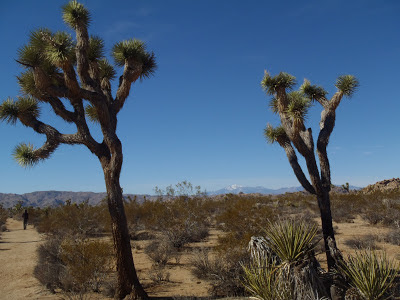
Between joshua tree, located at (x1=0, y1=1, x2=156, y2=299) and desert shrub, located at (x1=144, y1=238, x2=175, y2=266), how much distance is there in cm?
393

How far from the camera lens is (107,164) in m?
7.20

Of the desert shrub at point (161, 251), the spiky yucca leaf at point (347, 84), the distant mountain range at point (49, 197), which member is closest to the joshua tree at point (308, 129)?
the spiky yucca leaf at point (347, 84)

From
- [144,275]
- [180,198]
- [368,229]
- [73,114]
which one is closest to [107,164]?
[73,114]

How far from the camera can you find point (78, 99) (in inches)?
309

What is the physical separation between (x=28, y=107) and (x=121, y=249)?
4710 millimetres

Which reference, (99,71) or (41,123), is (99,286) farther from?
(99,71)

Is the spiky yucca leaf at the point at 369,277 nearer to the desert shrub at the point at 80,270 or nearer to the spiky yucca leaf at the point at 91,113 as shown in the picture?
the desert shrub at the point at 80,270

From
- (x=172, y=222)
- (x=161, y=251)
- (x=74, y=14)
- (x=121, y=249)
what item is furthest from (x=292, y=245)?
(x=172, y=222)

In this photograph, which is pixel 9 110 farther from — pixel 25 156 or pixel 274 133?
pixel 274 133

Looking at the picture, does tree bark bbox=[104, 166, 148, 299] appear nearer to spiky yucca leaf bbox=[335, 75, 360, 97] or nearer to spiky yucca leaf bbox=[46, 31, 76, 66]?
spiky yucca leaf bbox=[46, 31, 76, 66]

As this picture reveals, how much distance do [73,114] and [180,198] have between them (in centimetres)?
1292

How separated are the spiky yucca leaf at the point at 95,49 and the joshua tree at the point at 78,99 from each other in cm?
38

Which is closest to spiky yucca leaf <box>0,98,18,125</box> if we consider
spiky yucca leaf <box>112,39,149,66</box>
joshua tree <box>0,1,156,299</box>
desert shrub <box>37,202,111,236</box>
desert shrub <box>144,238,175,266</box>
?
joshua tree <box>0,1,156,299</box>

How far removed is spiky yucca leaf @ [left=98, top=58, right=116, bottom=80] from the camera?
939 cm
